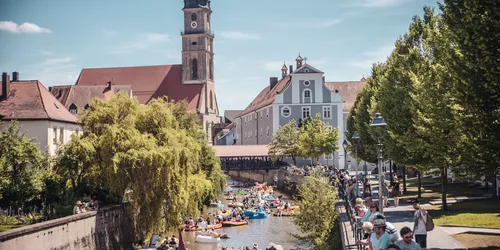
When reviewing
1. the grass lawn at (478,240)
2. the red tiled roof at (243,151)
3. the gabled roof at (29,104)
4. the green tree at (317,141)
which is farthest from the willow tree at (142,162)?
the red tiled roof at (243,151)

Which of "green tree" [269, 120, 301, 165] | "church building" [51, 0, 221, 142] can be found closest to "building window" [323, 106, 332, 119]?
"green tree" [269, 120, 301, 165]

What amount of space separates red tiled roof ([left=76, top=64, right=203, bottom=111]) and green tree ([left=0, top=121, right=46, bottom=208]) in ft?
255

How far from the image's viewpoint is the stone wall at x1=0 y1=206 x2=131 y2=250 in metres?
23.8

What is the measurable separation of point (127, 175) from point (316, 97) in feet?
170

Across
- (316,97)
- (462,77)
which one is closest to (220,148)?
(316,97)

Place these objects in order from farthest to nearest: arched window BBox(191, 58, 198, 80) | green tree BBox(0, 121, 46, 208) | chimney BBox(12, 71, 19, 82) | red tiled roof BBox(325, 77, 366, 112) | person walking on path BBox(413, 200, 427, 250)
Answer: arched window BBox(191, 58, 198, 80), red tiled roof BBox(325, 77, 366, 112), chimney BBox(12, 71, 19, 82), green tree BBox(0, 121, 46, 208), person walking on path BBox(413, 200, 427, 250)

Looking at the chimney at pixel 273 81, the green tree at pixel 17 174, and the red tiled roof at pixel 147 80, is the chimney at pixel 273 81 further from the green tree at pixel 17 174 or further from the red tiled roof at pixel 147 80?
the green tree at pixel 17 174

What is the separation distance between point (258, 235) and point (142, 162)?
12713 millimetres

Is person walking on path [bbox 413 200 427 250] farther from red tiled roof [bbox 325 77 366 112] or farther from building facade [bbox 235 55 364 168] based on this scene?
red tiled roof [bbox 325 77 366 112]

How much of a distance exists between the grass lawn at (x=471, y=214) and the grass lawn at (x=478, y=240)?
2331 mm

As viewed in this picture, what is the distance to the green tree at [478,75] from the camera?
53.2 feet

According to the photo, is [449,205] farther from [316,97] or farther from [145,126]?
[316,97]

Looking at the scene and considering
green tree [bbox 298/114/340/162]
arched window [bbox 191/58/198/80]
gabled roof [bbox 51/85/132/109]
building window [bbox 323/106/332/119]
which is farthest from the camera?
arched window [bbox 191/58/198/80]

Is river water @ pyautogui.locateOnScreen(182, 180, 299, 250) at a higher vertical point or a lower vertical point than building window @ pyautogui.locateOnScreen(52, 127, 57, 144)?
lower
